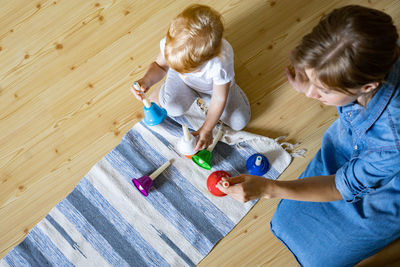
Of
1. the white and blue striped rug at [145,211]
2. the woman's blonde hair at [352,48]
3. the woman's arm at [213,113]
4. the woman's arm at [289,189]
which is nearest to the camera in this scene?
the woman's blonde hair at [352,48]

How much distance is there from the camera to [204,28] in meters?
0.85

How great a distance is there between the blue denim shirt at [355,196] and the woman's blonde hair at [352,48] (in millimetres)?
91

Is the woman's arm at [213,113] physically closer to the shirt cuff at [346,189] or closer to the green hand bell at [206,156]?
the green hand bell at [206,156]

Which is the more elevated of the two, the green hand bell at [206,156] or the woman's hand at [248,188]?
the woman's hand at [248,188]

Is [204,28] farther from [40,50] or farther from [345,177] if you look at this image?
[40,50]

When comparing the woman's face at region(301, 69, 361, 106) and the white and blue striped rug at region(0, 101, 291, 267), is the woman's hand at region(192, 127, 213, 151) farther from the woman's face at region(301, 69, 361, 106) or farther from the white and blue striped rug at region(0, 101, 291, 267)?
the woman's face at region(301, 69, 361, 106)

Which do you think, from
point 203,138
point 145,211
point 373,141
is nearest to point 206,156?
point 203,138

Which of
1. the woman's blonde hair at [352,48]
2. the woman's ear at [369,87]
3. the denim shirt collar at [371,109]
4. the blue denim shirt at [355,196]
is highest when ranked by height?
the woman's blonde hair at [352,48]

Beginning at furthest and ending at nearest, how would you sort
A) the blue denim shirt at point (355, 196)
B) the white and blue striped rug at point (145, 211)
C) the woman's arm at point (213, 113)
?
the white and blue striped rug at point (145, 211) → the woman's arm at point (213, 113) → the blue denim shirt at point (355, 196)

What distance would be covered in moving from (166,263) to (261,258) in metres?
0.32

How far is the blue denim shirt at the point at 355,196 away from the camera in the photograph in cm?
71

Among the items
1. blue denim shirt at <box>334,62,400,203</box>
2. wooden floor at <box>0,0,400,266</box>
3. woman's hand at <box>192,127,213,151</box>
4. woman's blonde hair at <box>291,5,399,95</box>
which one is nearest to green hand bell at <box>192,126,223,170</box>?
woman's hand at <box>192,127,213,151</box>

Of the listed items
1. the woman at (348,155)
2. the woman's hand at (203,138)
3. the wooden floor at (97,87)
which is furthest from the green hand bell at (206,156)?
the woman at (348,155)

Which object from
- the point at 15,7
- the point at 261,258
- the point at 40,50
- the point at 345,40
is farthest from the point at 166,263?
the point at 15,7
